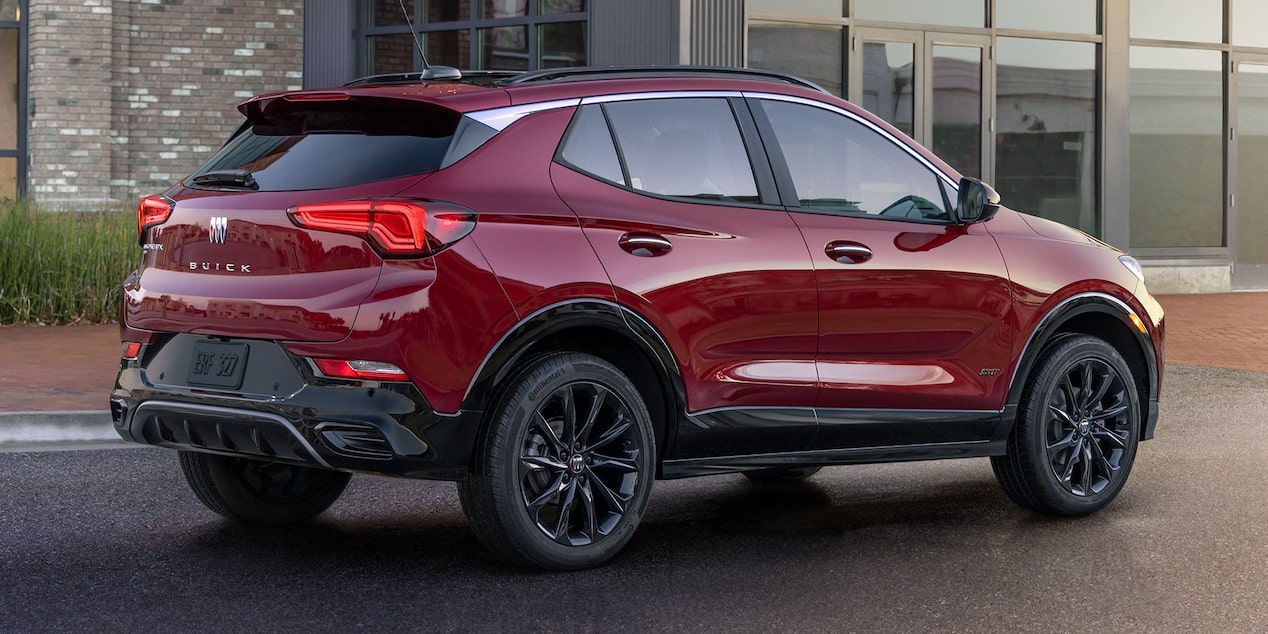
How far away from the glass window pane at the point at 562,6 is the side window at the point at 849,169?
37.6 feet

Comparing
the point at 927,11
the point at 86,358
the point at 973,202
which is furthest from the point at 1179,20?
the point at 973,202

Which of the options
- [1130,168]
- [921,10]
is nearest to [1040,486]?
[921,10]

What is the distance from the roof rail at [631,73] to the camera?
5.52 m

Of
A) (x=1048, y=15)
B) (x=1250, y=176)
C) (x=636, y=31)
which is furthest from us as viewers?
(x=1250, y=176)

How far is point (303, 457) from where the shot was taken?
193 inches

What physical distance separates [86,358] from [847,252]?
7.61m

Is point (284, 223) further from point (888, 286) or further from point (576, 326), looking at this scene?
point (888, 286)

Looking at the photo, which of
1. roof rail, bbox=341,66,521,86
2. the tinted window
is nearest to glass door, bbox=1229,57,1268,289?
the tinted window

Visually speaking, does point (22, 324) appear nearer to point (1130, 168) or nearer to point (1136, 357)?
point (1136, 357)

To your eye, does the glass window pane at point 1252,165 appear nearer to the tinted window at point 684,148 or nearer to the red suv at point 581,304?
the red suv at point 581,304

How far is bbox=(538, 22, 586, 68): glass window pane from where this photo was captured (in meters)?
17.3

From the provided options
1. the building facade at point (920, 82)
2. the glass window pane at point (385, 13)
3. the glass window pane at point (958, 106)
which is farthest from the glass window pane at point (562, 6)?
the glass window pane at point (958, 106)

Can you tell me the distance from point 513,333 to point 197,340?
104 centimetres

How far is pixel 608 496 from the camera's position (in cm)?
535
